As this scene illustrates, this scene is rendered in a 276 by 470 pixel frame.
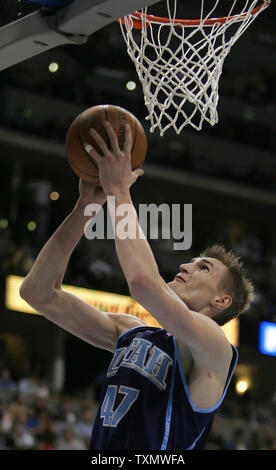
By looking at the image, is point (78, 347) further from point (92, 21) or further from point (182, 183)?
point (92, 21)

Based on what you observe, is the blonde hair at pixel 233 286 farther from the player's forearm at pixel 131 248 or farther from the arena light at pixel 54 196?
the arena light at pixel 54 196

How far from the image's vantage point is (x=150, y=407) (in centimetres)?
326

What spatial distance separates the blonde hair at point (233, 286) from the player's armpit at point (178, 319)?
0.34 m

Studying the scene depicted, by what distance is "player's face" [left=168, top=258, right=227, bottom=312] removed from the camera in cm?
353

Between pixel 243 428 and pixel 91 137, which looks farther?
pixel 243 428

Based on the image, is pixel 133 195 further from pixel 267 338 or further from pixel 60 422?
pixel 60 422

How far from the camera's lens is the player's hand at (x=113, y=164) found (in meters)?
3.07

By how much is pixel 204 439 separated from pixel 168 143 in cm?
1451

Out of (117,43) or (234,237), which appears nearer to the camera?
(117,43)

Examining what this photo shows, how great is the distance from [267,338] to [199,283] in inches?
441

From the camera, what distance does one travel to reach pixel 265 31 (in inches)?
Result: 821

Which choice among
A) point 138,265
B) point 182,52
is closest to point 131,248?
point 138,265

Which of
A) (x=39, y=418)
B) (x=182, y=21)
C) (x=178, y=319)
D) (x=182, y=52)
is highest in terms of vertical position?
(x=182, y=21)
